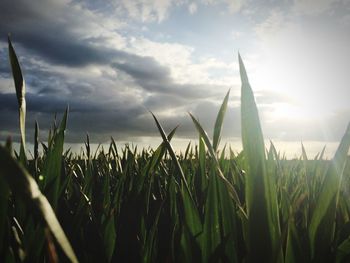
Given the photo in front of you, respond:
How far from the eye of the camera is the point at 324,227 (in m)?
0.59

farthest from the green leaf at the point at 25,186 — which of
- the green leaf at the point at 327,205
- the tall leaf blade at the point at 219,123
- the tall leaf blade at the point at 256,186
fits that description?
the tall leaf blade at the point at 219,123

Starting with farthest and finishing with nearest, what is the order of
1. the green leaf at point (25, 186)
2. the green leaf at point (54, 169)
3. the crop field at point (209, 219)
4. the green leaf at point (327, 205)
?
the green leaf at point (54, 169) < the green leaf at point (327, 205) < the crop field at point (209, 219) < the green leaf at point (25, 186)

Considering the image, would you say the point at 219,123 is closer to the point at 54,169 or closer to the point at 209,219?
the point at 209,219

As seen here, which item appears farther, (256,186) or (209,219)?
(209,219)

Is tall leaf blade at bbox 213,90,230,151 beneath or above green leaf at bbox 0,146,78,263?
above

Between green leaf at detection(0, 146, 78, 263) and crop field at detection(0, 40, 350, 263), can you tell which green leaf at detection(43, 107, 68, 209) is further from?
green leaf at detection(0, 146, 78, 263)

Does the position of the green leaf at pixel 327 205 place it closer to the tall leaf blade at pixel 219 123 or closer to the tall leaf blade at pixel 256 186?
the tall leaf blade at pixel 256 186

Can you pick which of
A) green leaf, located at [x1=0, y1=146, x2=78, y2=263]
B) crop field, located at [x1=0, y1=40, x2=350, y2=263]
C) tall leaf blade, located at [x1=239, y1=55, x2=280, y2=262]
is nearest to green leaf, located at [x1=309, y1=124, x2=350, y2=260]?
crop field, located at [x1=0, y1=40, x2=350, y2=263]

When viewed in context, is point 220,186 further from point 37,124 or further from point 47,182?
point 37,124

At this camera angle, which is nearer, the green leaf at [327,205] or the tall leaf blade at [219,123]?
the green leaf at [327,205]

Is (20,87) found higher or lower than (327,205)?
higher

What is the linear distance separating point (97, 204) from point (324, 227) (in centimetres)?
88

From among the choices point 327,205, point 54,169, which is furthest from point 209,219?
point 54,169

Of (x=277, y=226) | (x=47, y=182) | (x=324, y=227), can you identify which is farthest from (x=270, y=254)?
(x=47, y=182)
